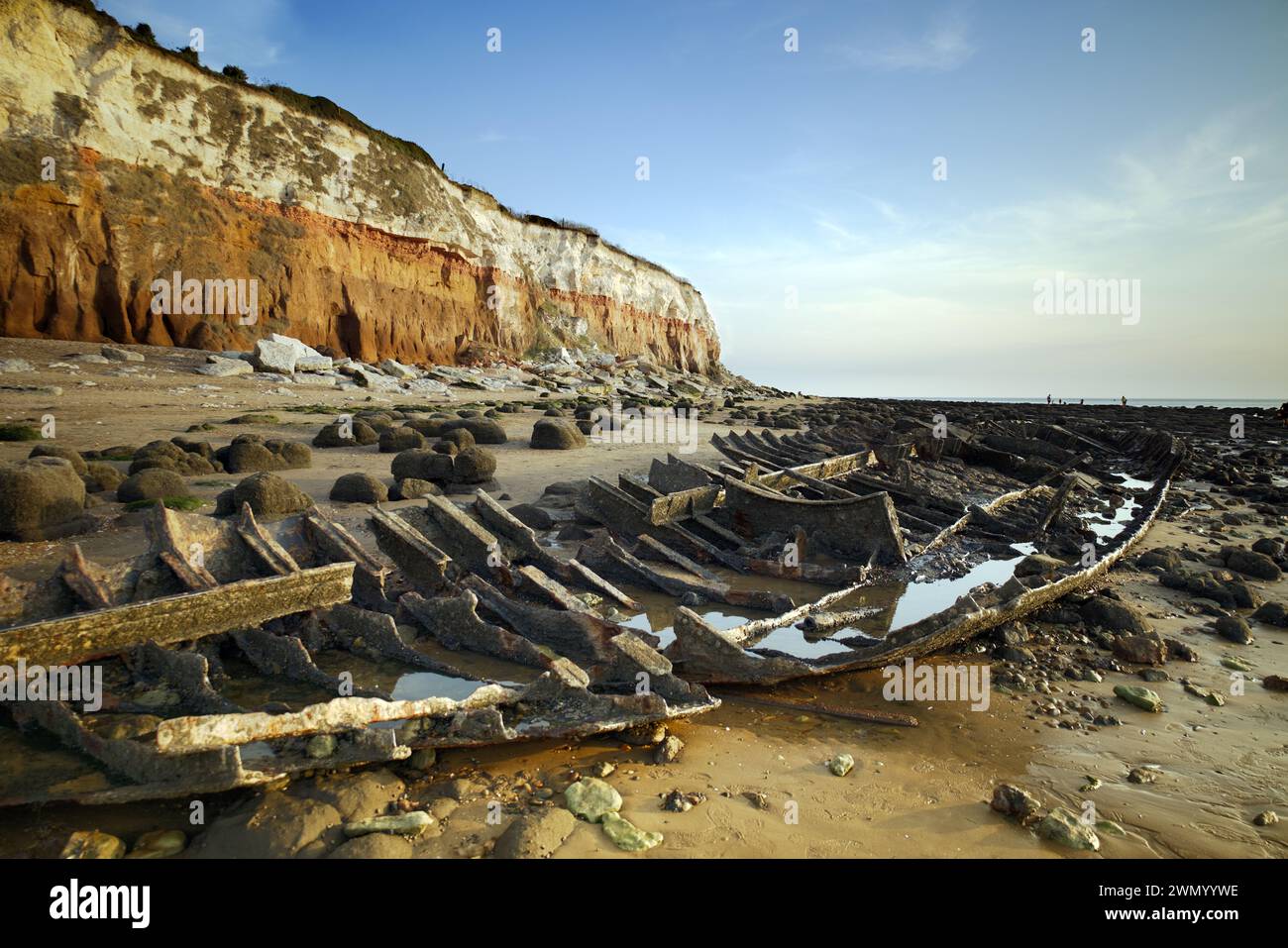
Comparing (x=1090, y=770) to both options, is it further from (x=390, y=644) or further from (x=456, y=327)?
(x=456, y=327)

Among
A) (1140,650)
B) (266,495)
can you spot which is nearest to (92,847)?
(266,495)

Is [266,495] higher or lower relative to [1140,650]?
higher

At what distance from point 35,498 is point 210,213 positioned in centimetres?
2799

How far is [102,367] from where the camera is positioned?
22281 millimetres

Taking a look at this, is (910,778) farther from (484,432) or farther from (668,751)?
(484,432)

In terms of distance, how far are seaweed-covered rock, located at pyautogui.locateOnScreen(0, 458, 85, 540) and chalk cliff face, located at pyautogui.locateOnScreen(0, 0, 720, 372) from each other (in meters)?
23.6

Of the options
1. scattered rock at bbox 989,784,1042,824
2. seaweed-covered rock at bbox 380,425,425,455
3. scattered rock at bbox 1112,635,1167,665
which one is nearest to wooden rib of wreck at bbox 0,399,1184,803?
scattered rock at bbox 1112,635,1167,665

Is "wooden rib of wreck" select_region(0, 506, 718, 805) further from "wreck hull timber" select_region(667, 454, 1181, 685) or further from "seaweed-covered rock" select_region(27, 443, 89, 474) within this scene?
"seaweed-covered rock" select_region(27, 443, 89, 474)

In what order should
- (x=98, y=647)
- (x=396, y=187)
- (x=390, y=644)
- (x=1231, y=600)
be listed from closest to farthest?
(x=98, y=647) → (x=390, y=644) → (x=1231, y=600) → (x=396, y=187)

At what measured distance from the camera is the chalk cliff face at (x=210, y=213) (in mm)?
24031

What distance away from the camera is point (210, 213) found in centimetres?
2906

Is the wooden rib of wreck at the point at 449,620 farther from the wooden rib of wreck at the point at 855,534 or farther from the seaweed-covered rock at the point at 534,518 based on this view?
the seaweed-covered rock at the point at 534,518
